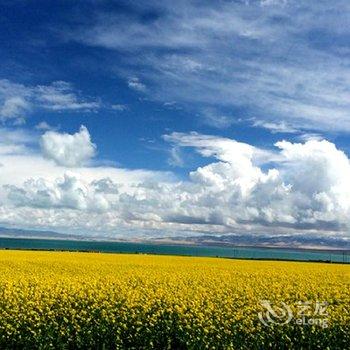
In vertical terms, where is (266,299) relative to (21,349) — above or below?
above

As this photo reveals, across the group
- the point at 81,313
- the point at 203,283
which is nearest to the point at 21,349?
the point at 81,313

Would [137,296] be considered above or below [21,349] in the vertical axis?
above

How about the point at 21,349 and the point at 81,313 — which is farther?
the point at 81,313

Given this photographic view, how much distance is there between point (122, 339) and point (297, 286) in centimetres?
1388

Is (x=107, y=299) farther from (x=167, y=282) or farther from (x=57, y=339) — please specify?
(x=167, y=282)

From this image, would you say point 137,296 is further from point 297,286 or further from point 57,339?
point 297,286

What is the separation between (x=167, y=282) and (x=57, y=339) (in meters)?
11.0

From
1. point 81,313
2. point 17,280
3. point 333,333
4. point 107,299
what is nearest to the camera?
point 333,333

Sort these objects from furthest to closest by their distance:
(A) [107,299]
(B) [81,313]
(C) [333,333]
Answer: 1. (A) [107,299]
2. (B) [81,313]
3. (C) [333,333]

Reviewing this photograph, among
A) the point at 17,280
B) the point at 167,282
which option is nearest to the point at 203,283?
the point at 167,282

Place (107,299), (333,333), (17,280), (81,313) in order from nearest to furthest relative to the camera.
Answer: (333,333)
(81,313)
(107,299)
(17,280)

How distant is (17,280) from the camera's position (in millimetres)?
28750

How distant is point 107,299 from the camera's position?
904 inches

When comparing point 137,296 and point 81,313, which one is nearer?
point 81,313
